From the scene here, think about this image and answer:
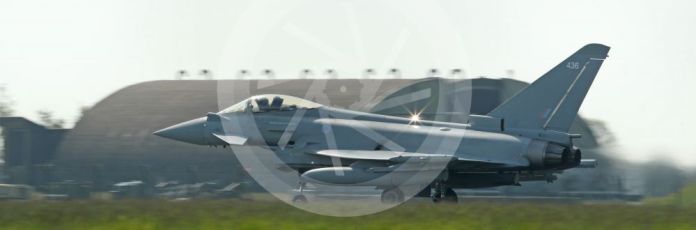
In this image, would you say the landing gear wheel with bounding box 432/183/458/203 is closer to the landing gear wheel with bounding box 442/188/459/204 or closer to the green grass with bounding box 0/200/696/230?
the landing gear wheel with bounding box 442/188/459/204

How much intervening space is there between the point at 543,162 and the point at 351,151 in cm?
500

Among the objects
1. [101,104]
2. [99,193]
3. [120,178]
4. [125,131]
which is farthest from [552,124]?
[101,104]

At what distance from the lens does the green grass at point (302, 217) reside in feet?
62.4

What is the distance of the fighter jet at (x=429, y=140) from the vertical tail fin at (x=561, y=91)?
0.08 ft

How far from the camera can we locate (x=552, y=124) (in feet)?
96.4

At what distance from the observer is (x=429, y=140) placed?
30.3 m

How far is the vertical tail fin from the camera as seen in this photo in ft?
95.7

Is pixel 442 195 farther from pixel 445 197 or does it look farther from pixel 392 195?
pixel 392 195

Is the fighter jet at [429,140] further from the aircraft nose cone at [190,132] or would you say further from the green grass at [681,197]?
the green grass at [681,197]

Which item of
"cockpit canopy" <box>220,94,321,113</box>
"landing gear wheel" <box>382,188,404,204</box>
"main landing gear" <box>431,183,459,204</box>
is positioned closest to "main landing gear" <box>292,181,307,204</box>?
"landing gear wheel" <box>382,188,404,204</box>

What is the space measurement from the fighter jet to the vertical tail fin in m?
0.02

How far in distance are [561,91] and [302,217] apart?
34.5 ft

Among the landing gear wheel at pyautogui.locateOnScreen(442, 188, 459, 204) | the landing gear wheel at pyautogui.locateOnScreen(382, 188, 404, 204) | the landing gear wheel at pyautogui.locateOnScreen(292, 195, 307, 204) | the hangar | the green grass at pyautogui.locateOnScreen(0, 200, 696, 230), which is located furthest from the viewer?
the hangar

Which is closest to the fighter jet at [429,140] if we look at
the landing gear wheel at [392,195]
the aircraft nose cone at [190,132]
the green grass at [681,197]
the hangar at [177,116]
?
the landing gear wheel at [392,195]
